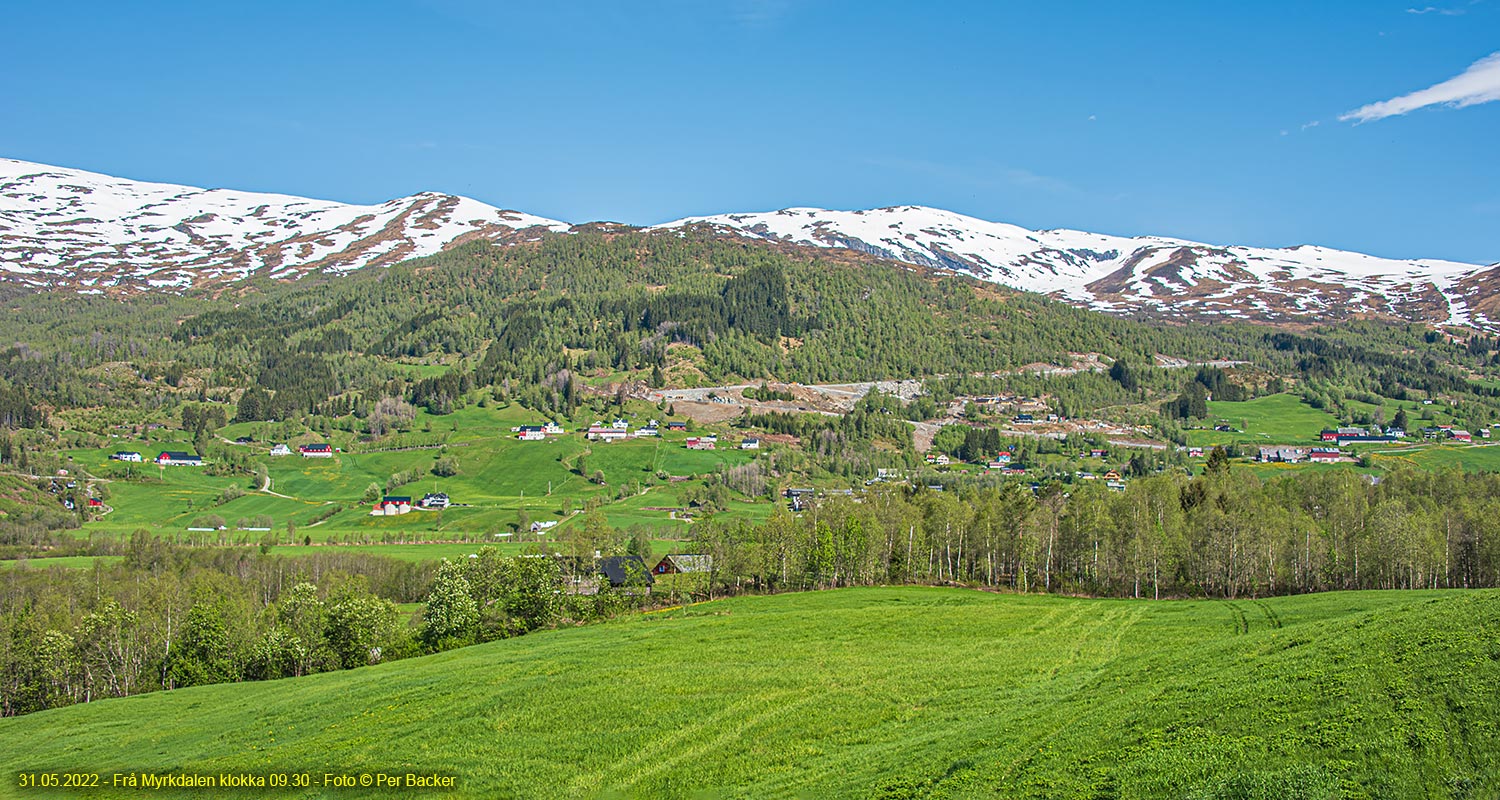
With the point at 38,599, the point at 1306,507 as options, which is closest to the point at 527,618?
the point at 38,599

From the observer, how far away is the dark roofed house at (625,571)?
8246 centimetres

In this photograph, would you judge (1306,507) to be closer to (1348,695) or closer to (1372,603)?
(1372,603)

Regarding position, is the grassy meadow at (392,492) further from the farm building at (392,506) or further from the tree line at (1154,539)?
the tree line at (1154,539)

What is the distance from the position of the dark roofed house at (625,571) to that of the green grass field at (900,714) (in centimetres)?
2401

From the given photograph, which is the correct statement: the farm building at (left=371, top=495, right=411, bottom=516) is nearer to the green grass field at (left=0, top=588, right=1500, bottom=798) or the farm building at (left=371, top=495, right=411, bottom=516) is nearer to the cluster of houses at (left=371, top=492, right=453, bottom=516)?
the cluster of houses at (left=371, top=492, right=453, bottom=516)

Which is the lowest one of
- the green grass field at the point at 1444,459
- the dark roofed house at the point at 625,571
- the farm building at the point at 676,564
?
the farm building at the point at 676,564

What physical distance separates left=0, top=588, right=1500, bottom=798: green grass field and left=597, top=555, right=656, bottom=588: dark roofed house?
78.8ft

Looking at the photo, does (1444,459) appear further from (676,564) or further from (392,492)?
(392,492)

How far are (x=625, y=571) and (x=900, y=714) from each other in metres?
58.7

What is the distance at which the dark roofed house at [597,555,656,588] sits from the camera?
8246 centimetres

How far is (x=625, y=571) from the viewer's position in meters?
89.2

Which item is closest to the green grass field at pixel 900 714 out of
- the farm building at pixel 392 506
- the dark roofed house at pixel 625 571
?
the dark roofed house at pixel 625 571

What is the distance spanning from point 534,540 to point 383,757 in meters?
108

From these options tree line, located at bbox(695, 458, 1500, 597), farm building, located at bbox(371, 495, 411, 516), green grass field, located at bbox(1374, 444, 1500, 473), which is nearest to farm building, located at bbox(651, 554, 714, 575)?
tree line, located at bbox(695, 458, 1500, 597)
